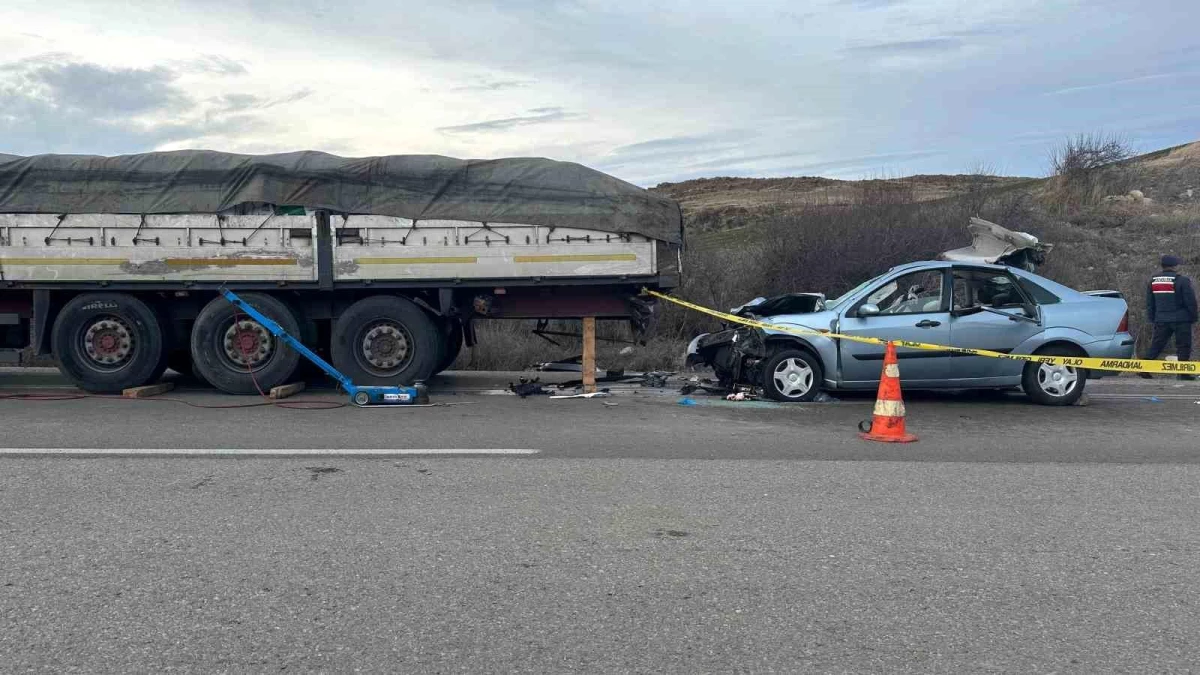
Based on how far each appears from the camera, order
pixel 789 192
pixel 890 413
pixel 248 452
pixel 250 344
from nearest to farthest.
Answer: pixel 248 452, pixel 890 413, pixel 250 344, pixel 789 192

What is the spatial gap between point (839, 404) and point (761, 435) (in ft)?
7.61

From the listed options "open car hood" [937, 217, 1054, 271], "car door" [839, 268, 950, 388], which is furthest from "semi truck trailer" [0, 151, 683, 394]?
"open car hood" [937, 217, 1054, 271]

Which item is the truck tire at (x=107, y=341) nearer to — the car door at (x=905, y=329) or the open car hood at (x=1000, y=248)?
the car door at (x=905, y=329)

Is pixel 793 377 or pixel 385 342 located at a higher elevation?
pixel 385 342

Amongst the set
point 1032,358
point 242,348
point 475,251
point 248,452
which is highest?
point 475,251

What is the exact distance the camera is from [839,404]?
10633 mm

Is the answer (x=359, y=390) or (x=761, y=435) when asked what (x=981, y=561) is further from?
(x=359, y=390)

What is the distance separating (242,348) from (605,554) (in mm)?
7315

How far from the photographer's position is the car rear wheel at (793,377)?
10.6m

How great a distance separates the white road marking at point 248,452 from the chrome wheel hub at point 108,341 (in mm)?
3643

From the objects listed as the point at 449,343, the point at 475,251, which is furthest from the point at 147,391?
the point at 475,251

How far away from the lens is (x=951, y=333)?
415 inches

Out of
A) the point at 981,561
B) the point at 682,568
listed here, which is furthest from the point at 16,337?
the point at 981,561

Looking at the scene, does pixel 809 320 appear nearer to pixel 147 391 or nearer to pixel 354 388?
pixel 354 388
